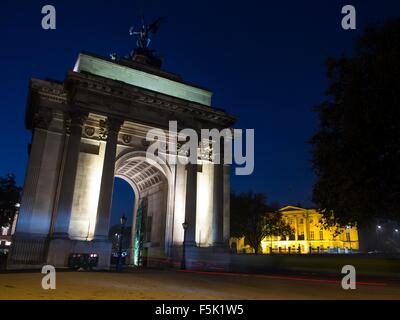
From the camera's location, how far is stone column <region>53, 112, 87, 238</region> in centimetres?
2130

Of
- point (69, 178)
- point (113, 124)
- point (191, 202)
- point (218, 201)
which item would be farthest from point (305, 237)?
point (69, 178)

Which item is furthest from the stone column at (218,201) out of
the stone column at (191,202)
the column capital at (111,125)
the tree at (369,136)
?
the tree at (369,136)

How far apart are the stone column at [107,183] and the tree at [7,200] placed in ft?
87.8

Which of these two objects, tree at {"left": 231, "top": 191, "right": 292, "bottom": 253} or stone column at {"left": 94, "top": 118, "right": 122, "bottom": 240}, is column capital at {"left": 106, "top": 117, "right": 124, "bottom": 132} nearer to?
stone column at {"left": 94, "top": 118, "right": 122, "bottom": 240}

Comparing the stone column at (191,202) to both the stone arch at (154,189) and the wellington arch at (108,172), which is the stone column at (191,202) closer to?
the wellington arch at (108,172)

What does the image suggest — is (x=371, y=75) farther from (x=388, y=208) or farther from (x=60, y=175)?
(x=60, y=175)

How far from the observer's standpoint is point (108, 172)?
78.1ft

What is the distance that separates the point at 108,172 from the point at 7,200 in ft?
88.8

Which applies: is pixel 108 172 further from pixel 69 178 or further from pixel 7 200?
pixel 7 200

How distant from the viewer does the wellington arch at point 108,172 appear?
2200cm

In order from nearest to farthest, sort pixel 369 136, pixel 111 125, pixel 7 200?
pixel 369 136 → pixel 111 125 → pixel 7 200

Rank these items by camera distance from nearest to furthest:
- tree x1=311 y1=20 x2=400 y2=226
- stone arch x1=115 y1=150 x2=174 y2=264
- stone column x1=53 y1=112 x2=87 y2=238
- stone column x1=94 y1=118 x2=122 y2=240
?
tree x1=311 y1=20 x2=400 y2=226 < stone column x1=53 y1=112 x2=87 y2=238 < stone column x1=94 y1=118 x2=122 y2=240 < stone arch x1=115 y1=150 x2=174 y2=264

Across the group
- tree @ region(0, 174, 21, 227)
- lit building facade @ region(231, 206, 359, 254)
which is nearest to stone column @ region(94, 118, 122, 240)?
tree @ region(0, 174, 21, 227)

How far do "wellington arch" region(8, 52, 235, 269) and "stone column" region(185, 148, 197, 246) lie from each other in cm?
8
